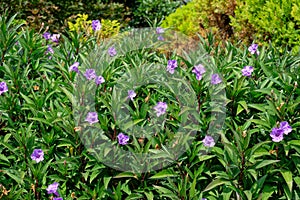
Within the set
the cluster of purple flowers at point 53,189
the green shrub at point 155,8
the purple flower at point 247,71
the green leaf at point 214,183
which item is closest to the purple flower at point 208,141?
the green leaf at point 214,183

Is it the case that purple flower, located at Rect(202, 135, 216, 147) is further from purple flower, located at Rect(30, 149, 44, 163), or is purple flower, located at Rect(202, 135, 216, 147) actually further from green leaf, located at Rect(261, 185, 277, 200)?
purple flower, located at Rect(30, 149, 44, 163)

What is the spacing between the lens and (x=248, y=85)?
2.82m

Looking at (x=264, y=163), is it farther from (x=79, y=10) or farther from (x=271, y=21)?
(x=79, y=10)

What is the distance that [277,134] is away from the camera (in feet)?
8.05

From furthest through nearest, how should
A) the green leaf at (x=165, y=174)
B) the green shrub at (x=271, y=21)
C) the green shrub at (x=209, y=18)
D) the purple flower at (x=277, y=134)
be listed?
1. the green shrub at (x=209, y=18)
2. the green shrub at (x=271, y=21)
3. the green leaf at (x=165, y=174)
4. the purple flower at (x=277, y=134)

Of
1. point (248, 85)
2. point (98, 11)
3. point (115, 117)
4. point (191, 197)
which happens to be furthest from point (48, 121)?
point (98, 11)

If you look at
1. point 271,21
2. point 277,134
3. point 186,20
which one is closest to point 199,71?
point 277,134

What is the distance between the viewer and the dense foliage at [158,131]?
8.30 ft

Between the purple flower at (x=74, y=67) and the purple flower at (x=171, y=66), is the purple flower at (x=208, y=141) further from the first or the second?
the purple flower at (x=74, y=67)

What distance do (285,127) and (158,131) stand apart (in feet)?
1.98

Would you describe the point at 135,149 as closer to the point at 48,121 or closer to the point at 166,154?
the point at 166,154

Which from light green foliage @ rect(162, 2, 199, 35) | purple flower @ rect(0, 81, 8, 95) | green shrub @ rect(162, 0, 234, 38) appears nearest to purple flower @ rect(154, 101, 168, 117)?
purple flower @ rect(0, 81, 8, 95)

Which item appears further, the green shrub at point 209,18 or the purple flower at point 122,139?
the green shrub at point 209,18

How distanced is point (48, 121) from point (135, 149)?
0.47 m
